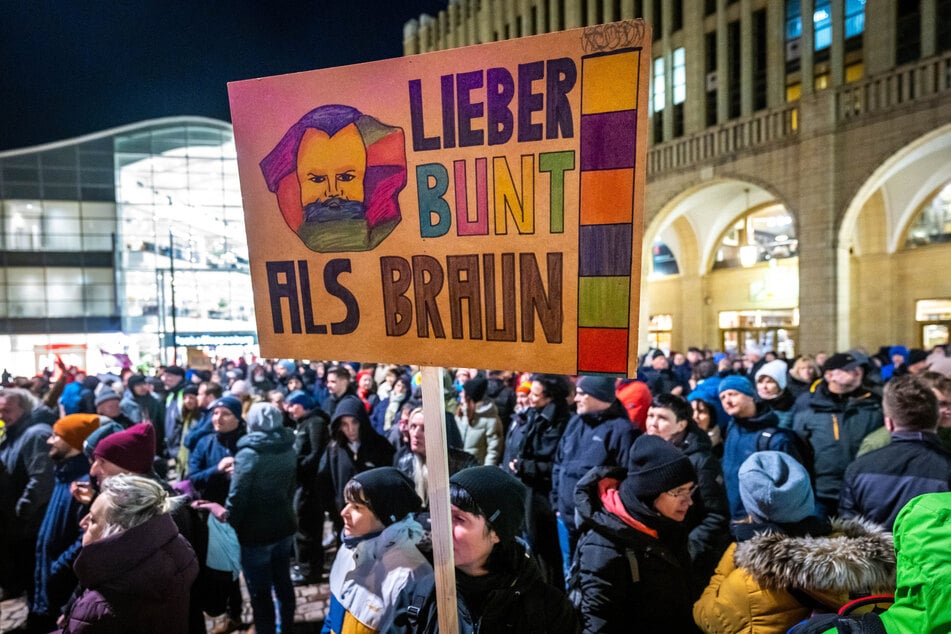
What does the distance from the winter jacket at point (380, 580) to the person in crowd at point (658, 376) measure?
22.6ft

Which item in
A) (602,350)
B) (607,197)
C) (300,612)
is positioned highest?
(607,197)

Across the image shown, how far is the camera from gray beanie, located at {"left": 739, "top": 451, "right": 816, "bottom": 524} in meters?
2.23

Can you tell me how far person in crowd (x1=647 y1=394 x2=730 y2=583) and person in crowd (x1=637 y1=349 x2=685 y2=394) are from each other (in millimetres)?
4751

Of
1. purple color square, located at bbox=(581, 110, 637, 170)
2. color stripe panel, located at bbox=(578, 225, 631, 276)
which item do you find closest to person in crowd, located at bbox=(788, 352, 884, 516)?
color stripe panel, located at bbox=(578, 225, 631, 276)

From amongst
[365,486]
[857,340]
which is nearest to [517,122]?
[365,486]

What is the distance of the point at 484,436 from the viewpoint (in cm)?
568

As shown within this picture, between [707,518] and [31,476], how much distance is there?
4.99 m

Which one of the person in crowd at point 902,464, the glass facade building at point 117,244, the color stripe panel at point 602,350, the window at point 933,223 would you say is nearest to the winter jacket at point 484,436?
the person in crowd at point 902,464

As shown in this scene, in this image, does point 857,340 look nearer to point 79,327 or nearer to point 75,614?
point 75,614

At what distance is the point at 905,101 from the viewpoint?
12.8m

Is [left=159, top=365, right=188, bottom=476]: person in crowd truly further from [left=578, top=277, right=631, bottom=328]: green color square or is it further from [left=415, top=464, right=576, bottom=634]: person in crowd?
[left=578, top=277, right=631, bottom=328]: green color square

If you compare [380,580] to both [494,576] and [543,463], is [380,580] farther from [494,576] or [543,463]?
[543,463]

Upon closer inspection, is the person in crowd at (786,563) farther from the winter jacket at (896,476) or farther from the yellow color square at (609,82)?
the yellow color square at (609,82)

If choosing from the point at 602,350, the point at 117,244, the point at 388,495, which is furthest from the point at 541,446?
the point at 117,244
